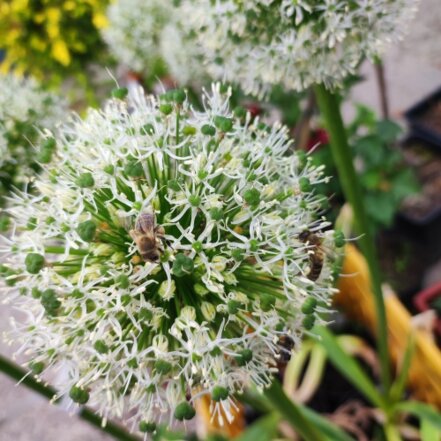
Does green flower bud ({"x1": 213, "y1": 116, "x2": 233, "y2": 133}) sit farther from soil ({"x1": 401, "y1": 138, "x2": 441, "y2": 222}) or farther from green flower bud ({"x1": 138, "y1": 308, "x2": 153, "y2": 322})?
soil ({"x1": 401, "y1": 138, "x2": 441, "y2": 222})

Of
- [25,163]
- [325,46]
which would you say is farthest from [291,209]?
[25,163]

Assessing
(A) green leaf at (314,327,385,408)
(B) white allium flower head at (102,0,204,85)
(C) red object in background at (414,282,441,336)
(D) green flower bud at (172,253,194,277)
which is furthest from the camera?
(B) white allium flower head at (102,0,204,85)

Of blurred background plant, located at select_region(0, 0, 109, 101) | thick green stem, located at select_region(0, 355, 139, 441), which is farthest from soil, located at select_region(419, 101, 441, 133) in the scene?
thick green stem, located at select_region(0, 355, 139, 441)

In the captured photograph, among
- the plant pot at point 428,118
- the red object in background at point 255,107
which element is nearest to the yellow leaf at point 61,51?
the red object in background at point 255,107

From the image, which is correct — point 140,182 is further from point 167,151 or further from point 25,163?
point 25,163

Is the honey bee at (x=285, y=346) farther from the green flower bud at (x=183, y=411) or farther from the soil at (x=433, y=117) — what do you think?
the soil at (x=433, y=117)
